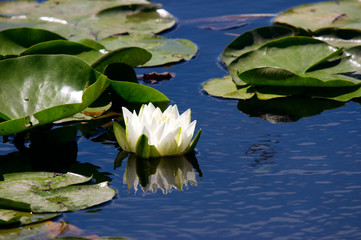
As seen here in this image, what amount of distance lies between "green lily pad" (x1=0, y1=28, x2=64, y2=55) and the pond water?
0.74 m

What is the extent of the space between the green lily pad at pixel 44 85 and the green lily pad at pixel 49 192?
33cm

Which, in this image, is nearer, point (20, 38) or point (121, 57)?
point (121, 57)

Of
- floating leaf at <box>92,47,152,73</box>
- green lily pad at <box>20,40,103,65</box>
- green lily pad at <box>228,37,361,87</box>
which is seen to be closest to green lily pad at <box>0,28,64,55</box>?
green lily pad at <box>20,40,103,65</box>

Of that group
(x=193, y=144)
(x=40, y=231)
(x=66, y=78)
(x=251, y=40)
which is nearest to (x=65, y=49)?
(x=66, y=78)

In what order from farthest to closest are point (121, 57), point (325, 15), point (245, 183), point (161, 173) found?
1. point (325, 15)
2. point (121, 57)
3. point (161, 173)
4. point (245, 183)

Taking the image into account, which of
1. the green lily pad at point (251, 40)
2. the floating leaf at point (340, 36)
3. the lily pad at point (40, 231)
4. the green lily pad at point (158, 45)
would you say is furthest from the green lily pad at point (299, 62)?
the lily pad at point (40, 231)

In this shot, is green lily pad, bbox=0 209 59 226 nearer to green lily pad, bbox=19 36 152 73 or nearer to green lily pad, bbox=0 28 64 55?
green lily pad, bbox=19 36 152 73

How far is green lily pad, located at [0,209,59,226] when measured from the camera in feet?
6.68

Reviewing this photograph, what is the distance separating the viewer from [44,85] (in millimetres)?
2789

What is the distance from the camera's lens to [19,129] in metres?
2.59

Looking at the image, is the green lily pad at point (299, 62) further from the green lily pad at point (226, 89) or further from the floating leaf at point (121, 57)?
the floating leaf at point (121, 57)

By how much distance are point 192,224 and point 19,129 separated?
96 centimetres

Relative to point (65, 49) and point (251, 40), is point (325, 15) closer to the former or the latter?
point (251, 40)

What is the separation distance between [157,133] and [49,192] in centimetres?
55
